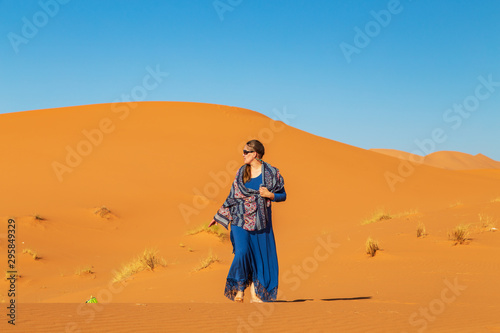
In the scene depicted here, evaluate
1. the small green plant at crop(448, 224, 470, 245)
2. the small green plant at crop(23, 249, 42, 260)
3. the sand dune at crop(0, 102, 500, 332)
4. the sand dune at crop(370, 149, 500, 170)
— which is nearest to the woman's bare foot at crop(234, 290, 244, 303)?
the sand dune at crop(0, 102, 500, 332)

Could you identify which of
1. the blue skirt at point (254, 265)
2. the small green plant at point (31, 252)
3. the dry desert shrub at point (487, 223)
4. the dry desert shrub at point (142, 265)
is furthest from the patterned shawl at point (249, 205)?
the small green plant at point (31, 252)

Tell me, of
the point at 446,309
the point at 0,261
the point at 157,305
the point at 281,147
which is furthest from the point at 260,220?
the point at 281,147

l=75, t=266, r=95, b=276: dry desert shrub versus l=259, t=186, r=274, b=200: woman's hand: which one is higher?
l=75, t=266, r=95, b=276: dry desert shrub

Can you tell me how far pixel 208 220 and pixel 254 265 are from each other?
1427cm

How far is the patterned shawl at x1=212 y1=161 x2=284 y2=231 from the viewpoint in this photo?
6.52 metres

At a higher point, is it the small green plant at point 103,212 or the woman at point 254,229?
the small green plant at point 103,212

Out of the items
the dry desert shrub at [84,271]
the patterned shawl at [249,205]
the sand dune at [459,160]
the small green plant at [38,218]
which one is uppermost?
the sand dune at [459,160]

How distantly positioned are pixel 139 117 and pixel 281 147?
39.2 feet

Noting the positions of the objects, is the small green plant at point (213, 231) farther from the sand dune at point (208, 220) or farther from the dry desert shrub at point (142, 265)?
the dry desert shrub at point (142, 265)

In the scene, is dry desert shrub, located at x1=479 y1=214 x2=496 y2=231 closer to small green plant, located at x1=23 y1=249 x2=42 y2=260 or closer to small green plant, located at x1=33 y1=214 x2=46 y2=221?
small green plant, located at x1=23 y1=249 x2=42 y2=260

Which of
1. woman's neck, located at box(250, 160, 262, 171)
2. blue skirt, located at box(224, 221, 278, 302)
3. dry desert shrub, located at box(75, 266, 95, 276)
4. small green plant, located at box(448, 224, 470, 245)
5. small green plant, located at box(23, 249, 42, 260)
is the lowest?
blue skirt, located at box(224, 221, 278, 302)

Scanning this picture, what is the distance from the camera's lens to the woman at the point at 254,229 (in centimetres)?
651

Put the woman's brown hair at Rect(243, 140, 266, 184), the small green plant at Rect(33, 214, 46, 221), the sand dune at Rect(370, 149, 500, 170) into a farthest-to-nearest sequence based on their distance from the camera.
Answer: the sand dune at Rect(370, 149, 500, 170), the small green plant at Rect(33, 214, 46, 221), the woman's brown hair at Rect(243, 140, 266, 184)

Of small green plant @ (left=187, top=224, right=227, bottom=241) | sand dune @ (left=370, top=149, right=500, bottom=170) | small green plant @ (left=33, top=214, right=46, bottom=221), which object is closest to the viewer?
small green plant @ (left=33, top=214, right=46, bottom=221)
